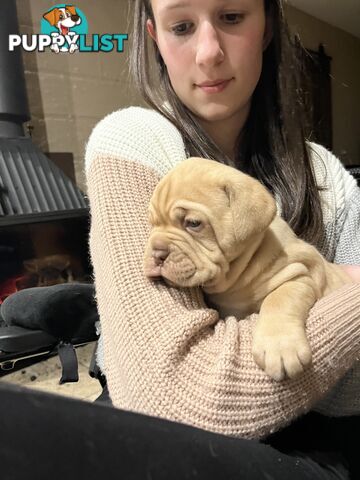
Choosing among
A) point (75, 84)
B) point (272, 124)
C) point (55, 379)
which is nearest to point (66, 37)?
point (75, 84)

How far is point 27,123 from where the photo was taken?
2912mm

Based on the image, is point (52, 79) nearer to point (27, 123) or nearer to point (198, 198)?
point (27, 123)

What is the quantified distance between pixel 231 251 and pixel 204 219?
0.08 metres

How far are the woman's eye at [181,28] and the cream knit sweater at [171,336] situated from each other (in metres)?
0.23

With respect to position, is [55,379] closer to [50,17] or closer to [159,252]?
→ [159,252]

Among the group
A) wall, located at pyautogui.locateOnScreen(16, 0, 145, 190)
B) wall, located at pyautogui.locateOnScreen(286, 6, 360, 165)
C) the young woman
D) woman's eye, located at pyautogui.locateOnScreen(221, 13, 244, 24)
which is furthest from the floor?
wall, located at pyautogui.locateOnScreen(286, 6, 360, 165)

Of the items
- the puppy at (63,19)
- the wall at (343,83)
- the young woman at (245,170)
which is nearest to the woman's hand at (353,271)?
the young woman at (245,170)

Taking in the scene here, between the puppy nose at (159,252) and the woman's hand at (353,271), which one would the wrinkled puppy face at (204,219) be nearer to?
the puppy nose at (159,252)

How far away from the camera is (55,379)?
7.81 feet

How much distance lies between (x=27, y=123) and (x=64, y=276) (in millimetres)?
948

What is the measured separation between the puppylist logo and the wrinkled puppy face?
221cm

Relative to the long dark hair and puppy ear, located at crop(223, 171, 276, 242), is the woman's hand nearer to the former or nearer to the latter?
the long dark hair

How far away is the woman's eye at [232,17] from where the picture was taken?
3.69 feet

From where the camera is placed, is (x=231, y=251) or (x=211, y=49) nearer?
(x=231, y=251)
